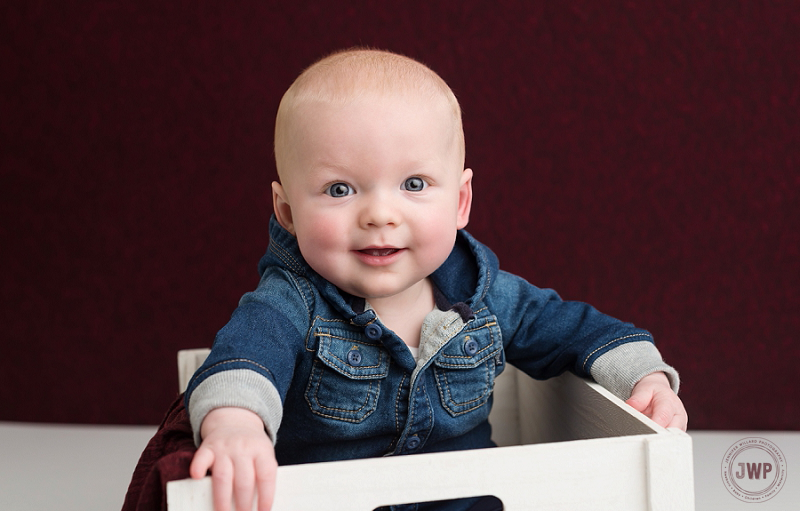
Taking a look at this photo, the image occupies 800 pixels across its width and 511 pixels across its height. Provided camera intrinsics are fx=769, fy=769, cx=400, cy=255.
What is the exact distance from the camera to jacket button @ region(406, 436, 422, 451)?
0.78 m

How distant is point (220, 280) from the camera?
1.38 m

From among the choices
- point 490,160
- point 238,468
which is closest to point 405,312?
point 238,468

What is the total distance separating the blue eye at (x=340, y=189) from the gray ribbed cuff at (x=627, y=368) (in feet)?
1.06

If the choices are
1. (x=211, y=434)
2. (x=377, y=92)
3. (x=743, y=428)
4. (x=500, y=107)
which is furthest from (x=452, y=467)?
(x=743, y=428)

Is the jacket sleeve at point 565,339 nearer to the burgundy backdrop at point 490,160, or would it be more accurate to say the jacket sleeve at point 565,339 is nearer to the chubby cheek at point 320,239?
the chubby cheek at point 320,239

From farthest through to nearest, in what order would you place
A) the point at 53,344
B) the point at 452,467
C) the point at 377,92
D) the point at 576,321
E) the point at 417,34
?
1. the point at 53,344
2. the point at 417,34
3. the point at 576,321
4. the point at 377,92
5. the point at 452,467

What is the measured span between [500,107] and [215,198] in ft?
1.71

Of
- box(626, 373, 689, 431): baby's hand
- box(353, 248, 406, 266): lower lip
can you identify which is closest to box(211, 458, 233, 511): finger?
box(353, 248, 406, 266): lower lip

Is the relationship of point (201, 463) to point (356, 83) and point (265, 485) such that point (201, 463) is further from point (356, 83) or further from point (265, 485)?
point (356, 83)

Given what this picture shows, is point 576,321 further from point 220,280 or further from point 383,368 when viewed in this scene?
point 220,280

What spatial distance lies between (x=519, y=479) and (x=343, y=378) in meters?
0.25

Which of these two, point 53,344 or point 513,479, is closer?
point 513,479

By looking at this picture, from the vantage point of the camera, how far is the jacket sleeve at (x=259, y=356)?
0.59m

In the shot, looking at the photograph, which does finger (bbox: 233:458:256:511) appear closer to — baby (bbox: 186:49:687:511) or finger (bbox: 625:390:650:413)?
baby (bbox: 186:49:687:511)
